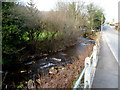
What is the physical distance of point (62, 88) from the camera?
159 inches

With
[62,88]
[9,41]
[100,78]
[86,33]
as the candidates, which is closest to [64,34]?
[9,41]

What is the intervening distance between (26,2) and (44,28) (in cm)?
322

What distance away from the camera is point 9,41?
797 centimetres

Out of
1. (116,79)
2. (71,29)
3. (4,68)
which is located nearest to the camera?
(116,79)

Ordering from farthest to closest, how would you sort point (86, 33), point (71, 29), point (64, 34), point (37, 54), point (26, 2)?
point (86, 33)
point (71, 29)
point (64, 34)
point (37, 54)
point (26, 2)

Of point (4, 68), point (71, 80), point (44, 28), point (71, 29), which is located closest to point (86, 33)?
point (71, 29)

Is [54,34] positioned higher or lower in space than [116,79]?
higher

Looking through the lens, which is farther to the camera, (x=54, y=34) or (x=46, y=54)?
(x=54, y=34)

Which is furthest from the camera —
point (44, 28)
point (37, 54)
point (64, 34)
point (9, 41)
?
point (64, 34)

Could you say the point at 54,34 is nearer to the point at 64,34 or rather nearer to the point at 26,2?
the point at 64,34

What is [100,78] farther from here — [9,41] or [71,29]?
[71,29]

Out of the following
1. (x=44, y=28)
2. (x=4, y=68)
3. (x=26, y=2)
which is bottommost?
(x=4, y=68)

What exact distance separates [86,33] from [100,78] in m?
26.2

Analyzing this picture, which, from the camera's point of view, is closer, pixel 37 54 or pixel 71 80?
pixel 71 80
